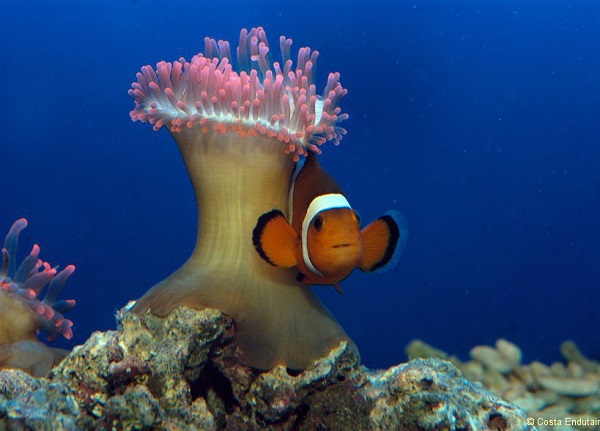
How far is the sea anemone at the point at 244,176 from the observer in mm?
1675

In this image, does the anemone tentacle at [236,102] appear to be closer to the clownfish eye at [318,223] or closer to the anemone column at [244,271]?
the anemone column at [244,271]

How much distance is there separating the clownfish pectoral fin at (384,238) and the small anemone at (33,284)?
4.36 ft

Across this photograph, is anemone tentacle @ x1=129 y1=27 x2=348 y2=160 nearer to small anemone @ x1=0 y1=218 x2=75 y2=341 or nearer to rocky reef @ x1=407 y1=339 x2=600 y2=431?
small anemone @ x1=0 y1=218 x2=75 y2=341

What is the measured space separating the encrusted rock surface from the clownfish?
0.28m

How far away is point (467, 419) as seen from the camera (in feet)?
4.70

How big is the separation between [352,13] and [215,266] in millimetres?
4402

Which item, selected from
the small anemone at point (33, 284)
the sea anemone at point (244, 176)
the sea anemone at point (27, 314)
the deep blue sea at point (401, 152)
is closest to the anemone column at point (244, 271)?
the sea anemone at point (244, 176)

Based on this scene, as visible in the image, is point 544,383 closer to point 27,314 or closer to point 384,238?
point 384,238

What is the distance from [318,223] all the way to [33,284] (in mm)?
1325

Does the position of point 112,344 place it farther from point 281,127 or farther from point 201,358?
point 281,127

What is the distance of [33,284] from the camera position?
2133 mm

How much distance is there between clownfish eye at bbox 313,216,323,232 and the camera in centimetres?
157

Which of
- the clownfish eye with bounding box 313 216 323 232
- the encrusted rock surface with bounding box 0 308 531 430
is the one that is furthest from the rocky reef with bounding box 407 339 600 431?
the clownfish eye with bounding box 313 216 323 232

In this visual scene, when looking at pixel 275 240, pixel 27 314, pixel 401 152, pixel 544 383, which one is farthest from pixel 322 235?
pixel 401 152
